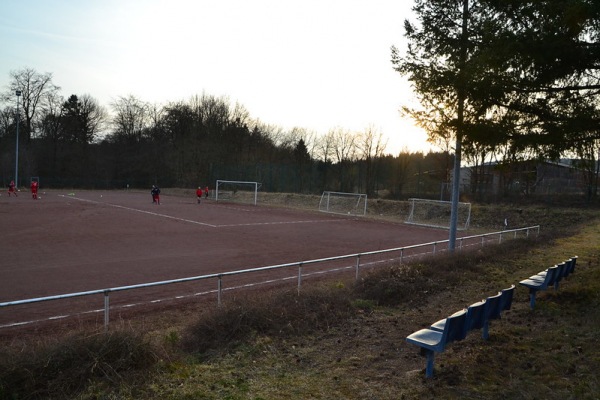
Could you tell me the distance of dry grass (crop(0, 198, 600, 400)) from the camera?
196 inches

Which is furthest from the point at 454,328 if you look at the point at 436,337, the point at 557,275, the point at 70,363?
the point at 557,275

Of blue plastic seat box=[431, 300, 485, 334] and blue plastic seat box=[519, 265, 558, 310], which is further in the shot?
blue plastic seat box=[519, 265, 558, 310]

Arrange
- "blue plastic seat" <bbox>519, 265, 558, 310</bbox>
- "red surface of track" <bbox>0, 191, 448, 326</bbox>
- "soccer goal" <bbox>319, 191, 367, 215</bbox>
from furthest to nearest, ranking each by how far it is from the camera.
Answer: "soccer goal" <bbox>319, 191, 367, 215</bbox>, "red surface of track" <bbox>0, 191, 448, 326</bbox>, "blue plastic seat" <bbox>519, 265, 558, 310</bbox>

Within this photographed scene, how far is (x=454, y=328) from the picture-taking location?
582 centimetres

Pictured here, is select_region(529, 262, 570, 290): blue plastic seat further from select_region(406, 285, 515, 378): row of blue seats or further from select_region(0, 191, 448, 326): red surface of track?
select_region(0, 191, 448, 326): red surface of track

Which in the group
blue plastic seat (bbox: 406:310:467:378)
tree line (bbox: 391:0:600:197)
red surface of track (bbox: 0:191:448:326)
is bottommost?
red surface of track (bbox: 0:191:448:326)

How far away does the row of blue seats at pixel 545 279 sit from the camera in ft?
27.3

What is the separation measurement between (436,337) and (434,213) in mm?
32944

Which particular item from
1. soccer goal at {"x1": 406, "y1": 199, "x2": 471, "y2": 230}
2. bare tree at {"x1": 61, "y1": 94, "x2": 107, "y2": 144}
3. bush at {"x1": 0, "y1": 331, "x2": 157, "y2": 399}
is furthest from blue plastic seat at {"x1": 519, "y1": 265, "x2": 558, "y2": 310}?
bare tree at {"x1": 61, "y1": 94, "x2": 107, "y2": 144}

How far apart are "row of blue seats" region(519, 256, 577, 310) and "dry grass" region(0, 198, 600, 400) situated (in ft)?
0.80

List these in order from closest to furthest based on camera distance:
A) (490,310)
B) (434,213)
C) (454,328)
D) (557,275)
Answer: (454,328), (490,310), (557,275), (434,213)

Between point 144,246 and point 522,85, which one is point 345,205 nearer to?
point 144,246

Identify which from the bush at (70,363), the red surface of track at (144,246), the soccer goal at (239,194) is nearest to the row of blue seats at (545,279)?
the bush at (70,363)

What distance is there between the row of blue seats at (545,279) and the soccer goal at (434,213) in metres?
23.9
